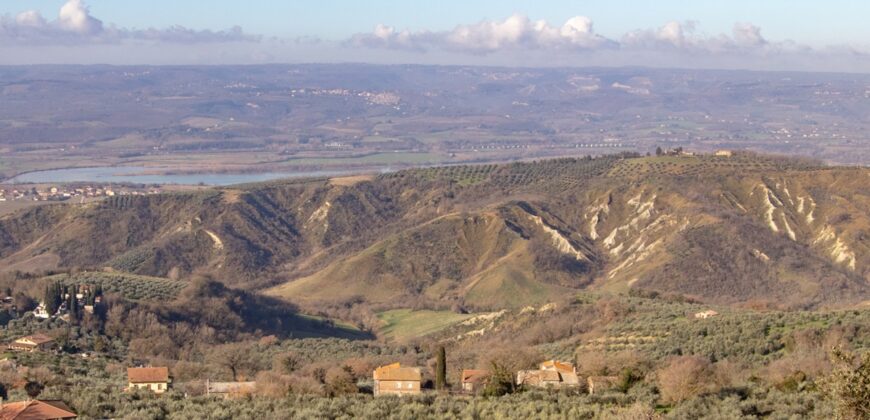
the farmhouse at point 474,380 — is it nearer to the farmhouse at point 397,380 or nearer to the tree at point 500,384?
the tree at point 500,384

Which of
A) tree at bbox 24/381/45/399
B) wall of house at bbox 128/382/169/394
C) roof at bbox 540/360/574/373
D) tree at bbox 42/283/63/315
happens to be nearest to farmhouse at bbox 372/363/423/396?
roof at bbox 540/360/574/373

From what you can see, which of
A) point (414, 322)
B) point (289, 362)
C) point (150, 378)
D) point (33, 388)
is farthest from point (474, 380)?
point (414, 322)

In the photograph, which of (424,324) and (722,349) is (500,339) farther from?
(722,349)

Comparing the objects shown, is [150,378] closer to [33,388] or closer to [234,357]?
[33,388]

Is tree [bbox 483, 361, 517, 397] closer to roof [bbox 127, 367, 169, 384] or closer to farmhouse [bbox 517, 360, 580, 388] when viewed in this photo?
farmhouse [bbox 517, 360, 580, 388]

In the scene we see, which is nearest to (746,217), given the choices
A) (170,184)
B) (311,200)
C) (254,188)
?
(311,200)
